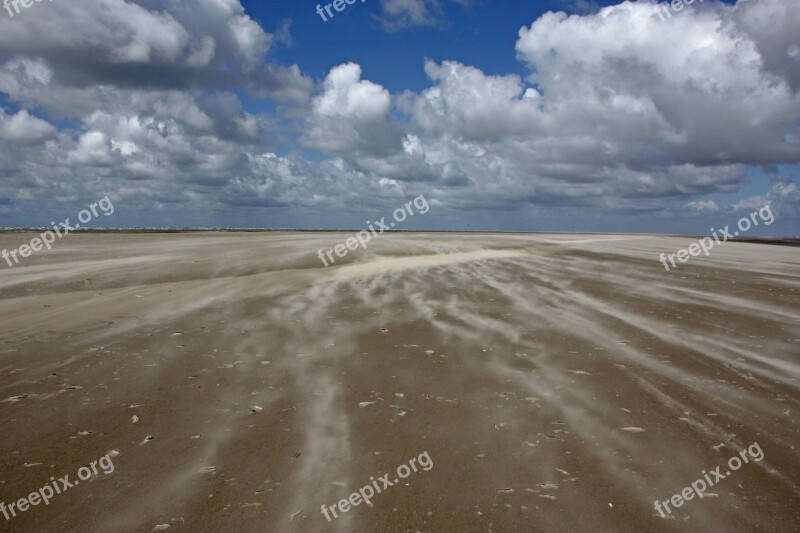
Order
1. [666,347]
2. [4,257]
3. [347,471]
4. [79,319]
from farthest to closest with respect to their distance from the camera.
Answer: [4,257], [79,319], [666,347], [347,471]

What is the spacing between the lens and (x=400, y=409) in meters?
4.70

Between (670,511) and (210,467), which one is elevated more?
(210,467)

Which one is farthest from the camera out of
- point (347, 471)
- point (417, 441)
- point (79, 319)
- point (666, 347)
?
point (79, 319)

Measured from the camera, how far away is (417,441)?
407cm

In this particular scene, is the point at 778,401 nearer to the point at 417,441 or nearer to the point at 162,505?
the point at 417,441

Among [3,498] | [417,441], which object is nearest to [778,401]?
[417,441]

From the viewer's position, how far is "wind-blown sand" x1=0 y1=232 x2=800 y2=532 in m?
3.20

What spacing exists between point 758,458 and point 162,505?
182 inches

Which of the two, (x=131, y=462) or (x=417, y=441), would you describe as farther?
(x=417, y=441)

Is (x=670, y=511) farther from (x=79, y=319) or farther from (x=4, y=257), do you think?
(x=4, y=257)

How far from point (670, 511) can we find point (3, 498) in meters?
4.65

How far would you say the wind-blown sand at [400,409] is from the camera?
3195 mm

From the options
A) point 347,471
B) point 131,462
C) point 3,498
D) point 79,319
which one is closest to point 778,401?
point 347,471

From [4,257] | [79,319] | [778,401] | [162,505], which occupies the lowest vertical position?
[778,401]
